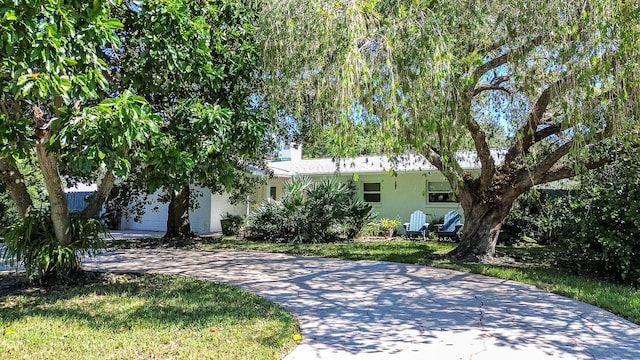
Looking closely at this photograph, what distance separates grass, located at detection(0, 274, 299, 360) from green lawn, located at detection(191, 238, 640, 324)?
15.0 ft

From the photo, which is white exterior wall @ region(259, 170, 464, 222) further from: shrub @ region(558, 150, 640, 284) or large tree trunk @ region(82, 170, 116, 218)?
large tree trunk @ region(82, 170, 116, 218)

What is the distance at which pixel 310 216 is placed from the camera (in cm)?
1445

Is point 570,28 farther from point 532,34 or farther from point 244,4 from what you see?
point 244,4

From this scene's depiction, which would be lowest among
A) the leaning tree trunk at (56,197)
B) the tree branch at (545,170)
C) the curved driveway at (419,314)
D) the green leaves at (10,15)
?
the curved driveway at (419,314)

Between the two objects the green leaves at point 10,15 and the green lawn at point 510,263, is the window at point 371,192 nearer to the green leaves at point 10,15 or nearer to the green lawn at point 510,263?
the green lawn at point 510,263

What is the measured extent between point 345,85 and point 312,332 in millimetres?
2925

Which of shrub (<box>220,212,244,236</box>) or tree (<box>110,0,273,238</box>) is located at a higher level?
tree (<box>110,0,273,238</box>)

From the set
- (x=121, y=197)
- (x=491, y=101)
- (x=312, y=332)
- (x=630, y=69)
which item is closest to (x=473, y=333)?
(x=312, y=332)

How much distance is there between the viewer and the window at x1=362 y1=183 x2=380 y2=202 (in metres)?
18.3

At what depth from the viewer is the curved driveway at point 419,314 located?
4484 millimetres

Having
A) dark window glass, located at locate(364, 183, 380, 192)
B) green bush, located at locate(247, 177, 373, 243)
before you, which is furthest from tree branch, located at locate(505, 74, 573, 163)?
dark window glass, located at locate(364, 183, 380, 192)

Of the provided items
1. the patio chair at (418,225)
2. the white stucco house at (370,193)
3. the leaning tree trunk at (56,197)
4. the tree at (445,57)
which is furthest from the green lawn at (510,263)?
the leaning tree trunk at (56,197)

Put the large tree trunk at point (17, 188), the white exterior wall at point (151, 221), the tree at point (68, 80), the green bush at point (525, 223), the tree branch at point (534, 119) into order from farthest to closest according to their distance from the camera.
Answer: the white exterior wall at point (151, 221) < the green bush at point (525, 223) < the large tree trunk at point (17, 188) < the tree branch at point (534, 119) < the tree at point (68, 80)

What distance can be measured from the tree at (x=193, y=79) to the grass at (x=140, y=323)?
1.64 meters
